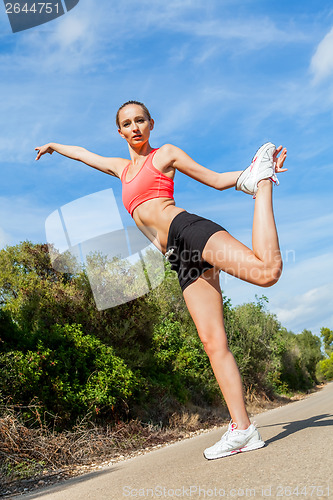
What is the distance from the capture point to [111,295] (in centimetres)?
967

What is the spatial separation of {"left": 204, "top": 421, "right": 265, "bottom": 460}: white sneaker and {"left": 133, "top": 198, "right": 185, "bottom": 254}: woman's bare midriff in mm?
1290

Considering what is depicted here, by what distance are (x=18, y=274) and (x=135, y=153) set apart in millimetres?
19999

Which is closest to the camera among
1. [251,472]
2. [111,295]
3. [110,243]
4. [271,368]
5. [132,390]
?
[251,472]

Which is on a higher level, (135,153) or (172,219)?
(135,153)

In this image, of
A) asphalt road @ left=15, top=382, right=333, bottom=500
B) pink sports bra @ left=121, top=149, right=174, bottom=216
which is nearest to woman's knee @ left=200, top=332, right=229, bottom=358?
asphalt road @ left=15, top=382, right=333, bottom=500

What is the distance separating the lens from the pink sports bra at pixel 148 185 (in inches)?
122

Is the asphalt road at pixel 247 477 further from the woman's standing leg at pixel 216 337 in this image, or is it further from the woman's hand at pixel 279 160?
the woman's hand at pixel 279 160

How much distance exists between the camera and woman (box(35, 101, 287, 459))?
257cm

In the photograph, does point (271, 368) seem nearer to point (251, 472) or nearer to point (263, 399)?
point (263, 399)

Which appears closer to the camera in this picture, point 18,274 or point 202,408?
point 202,408

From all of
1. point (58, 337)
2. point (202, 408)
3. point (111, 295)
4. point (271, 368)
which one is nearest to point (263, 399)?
point (271, 368)

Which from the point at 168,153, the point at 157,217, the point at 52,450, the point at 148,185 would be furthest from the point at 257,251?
the point at 52,450

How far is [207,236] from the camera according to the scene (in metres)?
2.69

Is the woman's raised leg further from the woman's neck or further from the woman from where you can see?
the woman's neck
